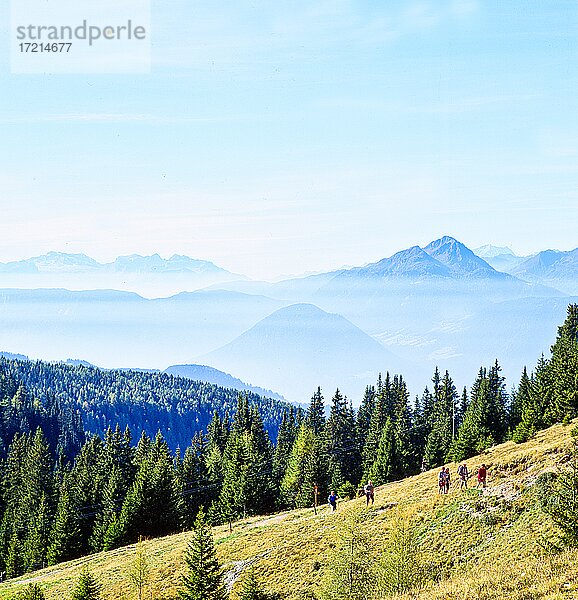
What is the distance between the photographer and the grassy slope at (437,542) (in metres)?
21.5

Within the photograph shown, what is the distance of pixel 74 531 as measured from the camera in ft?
212

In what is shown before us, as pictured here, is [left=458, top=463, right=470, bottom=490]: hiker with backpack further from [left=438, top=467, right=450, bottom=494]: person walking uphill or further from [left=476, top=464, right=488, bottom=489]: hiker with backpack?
[left=476, top=464, right=488, bottom=489]: hiker with backpack

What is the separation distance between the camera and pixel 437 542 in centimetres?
3319

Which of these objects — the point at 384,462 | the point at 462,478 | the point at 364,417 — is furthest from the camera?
the point at 364,417

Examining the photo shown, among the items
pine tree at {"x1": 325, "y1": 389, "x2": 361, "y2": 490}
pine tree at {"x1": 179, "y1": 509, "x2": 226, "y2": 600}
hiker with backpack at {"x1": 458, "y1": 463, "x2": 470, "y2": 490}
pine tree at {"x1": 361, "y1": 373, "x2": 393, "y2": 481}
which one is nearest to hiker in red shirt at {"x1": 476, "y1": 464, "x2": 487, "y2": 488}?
hiker with backpack at {"x1": 458, "y1": 463, "x2": 470, "y2": 490}

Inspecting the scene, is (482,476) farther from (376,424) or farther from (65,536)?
(376,424)

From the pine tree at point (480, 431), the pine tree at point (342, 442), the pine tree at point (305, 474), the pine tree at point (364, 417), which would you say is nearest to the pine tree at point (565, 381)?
the pine tree at point (480, 431)

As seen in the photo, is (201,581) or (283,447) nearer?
(201,581)

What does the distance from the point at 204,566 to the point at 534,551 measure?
52.7 feet

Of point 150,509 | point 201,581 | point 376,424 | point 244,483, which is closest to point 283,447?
point 376,424

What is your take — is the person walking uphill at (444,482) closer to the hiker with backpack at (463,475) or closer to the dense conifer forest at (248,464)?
the hiker with backpack at (463,475)

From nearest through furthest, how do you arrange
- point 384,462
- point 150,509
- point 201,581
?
point 201,581 → point 150,509 → point 384,462

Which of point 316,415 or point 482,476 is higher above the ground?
point 482,476

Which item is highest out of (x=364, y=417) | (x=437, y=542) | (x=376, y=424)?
(x=437, y=542)
